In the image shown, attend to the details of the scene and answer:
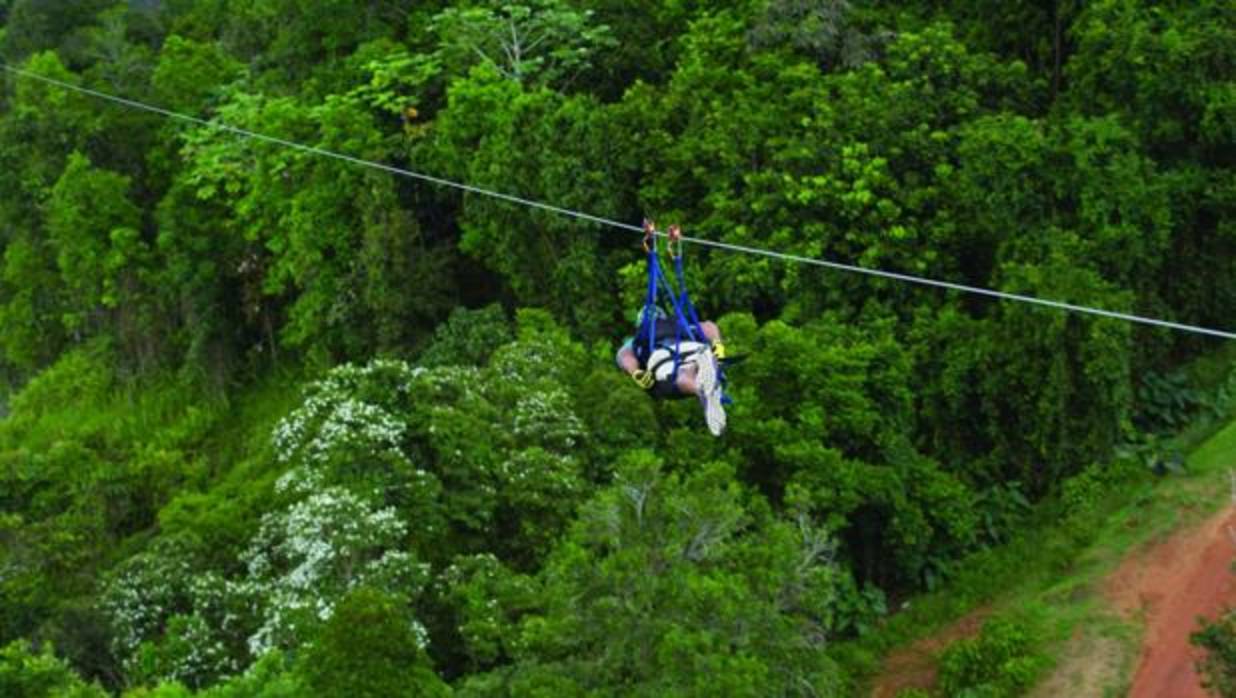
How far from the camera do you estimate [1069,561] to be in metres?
17.0

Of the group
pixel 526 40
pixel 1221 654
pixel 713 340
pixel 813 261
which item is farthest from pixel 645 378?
pixel 526 40

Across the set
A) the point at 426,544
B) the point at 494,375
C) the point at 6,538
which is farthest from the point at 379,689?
the point at 6,538

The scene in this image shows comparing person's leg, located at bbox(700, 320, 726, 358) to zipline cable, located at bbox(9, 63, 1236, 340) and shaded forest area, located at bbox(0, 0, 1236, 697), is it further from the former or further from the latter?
shaded forest area, located at bbox(0, 0, 1236, 697)

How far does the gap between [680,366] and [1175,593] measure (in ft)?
30.4

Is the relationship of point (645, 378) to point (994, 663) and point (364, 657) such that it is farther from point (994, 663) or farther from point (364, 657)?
point (994, 663)

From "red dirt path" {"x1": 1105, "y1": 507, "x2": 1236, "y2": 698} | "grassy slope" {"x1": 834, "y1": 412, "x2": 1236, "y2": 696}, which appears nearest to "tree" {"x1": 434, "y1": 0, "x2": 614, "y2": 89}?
"grassy slope" {"x1": 834, "y1": 412, "x2": 1236, "y2": 696}

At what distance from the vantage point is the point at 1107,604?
16172 mm

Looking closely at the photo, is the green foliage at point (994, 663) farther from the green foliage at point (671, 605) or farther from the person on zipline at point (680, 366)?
the person on zipline at point (680, 366)

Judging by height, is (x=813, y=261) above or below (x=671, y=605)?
above

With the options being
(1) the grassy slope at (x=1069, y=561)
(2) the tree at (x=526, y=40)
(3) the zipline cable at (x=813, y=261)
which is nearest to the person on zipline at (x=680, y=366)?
(3) the zipline cable at (x=813, y=261)

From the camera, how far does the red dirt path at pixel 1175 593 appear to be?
49.8 ft

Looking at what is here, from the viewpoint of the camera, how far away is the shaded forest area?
1273 cm

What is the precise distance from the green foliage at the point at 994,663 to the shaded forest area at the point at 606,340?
1409 mm

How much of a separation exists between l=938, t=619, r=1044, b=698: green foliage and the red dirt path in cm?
112
